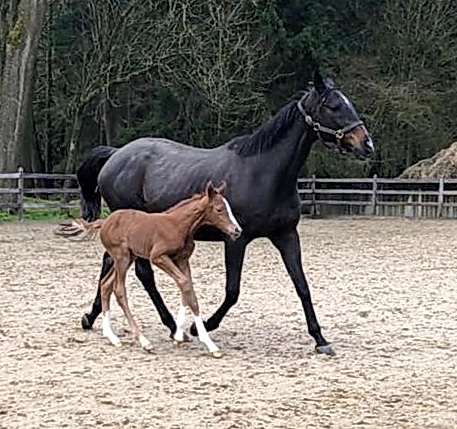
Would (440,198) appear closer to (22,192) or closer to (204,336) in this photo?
(22,192)

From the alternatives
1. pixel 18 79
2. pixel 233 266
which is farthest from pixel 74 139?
pixel 233 266

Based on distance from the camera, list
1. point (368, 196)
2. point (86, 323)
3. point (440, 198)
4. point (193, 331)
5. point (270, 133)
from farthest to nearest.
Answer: point (368, 196), point (440, 198), point (86, 323), point (193, 331), point (270, 133)

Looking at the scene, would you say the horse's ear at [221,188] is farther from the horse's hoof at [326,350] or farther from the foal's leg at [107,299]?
the horse's hoof at [326,350]

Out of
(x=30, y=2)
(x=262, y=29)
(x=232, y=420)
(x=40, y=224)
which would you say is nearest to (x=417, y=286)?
(x=232, y=420)

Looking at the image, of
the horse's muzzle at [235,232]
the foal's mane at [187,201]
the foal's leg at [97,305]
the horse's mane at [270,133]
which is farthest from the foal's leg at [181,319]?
the horse's mane at [270,133]

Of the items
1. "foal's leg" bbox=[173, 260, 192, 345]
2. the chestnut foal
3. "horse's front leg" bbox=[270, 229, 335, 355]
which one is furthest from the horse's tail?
"horse's front leg" bbox=[270, 229, 335, 355]

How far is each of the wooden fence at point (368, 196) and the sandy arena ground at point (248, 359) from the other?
43.5 feet

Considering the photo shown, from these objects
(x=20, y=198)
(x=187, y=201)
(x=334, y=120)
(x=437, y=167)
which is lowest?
(x=20, y=198)

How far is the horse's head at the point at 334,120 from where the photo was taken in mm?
6711

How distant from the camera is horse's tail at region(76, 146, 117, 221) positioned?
8.26 metres

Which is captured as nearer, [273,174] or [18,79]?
[273,174]

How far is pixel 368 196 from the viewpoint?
2748cm

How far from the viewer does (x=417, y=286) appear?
10711 mm

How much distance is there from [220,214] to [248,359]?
1.04 m
